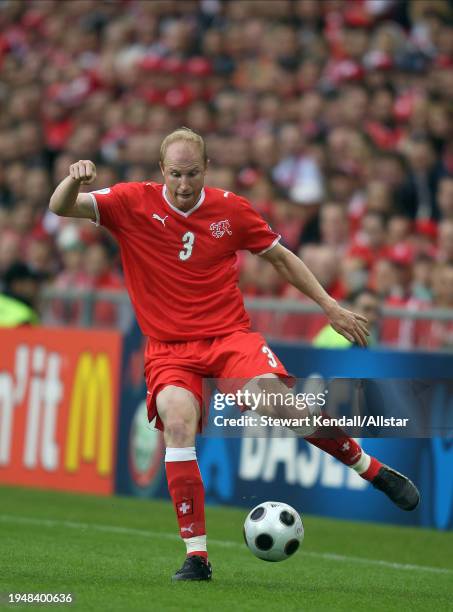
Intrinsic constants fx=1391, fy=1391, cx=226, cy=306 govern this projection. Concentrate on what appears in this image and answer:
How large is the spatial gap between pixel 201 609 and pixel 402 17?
10.8 metres

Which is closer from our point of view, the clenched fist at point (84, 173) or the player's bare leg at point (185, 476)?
the clenched fist at point (84, 173)

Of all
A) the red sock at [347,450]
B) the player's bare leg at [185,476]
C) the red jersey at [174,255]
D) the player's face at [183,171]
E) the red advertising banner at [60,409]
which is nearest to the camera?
the player's bare leg at [185,476]

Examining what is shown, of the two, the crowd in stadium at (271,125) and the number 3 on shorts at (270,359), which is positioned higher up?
the crowd in stadium at (271,125)

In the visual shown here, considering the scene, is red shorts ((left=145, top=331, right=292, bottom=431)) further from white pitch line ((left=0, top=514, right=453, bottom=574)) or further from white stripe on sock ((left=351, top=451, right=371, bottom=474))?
white pitch line ((left=0, top=514, right=453, bottom=574))

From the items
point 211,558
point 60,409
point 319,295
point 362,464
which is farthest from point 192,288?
point 60,409

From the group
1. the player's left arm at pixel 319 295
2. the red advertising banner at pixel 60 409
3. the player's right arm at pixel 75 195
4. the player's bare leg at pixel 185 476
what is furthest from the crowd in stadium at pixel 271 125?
the player's right arm at pixel 75 195

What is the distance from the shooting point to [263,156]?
1484cm

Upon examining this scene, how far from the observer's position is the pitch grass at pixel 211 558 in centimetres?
643

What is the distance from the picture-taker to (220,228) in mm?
7219

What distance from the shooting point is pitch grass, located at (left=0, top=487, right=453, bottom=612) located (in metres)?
6.43

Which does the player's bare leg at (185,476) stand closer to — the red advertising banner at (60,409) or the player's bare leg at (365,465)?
the player's bare leg at (365,465)

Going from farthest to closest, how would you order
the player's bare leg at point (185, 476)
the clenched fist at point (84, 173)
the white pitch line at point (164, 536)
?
1. the white pitch line at point (164, 536)
2. the player's bare leg at point (185, 476)
3. the clenched fist at point (84, 173)

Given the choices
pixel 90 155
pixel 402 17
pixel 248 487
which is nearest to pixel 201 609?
pixel 248 487

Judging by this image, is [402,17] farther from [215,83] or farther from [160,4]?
[160,4]
